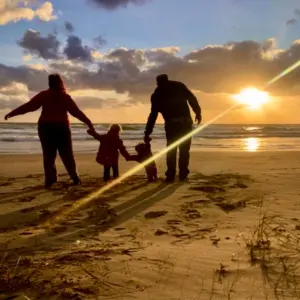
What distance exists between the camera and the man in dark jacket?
7.00m

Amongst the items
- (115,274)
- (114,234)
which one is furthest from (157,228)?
(115,274)

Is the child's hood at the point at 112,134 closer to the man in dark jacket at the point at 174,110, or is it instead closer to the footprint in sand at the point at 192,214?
the man in dark jacket at the point at 174,110

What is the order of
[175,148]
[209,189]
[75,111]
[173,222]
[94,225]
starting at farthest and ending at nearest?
[175,148]
[75,111]
[209,189]
[173,222]
[94,225]

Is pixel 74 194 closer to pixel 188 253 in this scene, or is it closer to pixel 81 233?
pixel 81 233

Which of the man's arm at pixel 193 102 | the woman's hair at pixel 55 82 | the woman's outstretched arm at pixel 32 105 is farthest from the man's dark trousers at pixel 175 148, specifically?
the woman's outstretched arm at pixel 32 105

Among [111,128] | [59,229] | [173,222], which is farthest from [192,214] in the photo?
[111,128]

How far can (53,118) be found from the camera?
21.4 ft

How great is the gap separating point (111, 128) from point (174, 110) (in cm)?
120

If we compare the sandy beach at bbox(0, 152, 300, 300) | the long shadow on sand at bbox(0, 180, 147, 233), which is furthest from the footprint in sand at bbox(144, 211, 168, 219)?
the long shadow on sand at bbox(0, 180, 147, 233)

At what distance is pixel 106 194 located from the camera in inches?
230

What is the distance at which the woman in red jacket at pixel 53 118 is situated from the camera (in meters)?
6.45

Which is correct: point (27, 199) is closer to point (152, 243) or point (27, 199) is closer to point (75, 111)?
point (75, 111)

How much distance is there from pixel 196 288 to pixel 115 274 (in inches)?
21.5

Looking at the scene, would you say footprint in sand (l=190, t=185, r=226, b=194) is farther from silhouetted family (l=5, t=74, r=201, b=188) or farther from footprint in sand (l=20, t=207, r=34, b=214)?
footprint in sand (l=20, t=207, r=34, b=214)
